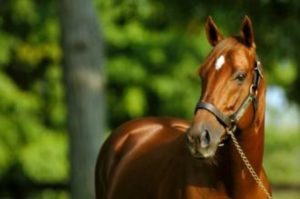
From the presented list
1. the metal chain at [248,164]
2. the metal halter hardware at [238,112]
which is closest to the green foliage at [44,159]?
the metal chain at [248,164]

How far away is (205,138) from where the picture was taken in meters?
5.68

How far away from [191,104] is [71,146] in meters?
9.99

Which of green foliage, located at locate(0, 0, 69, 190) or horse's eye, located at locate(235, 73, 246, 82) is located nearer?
horse's eye, located at locate(235, 73, 246, 82)

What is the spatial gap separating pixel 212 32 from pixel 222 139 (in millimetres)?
712

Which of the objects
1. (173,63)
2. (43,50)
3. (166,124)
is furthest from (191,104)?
(166,124)

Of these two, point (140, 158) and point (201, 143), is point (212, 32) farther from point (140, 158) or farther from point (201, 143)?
point (140, 158)

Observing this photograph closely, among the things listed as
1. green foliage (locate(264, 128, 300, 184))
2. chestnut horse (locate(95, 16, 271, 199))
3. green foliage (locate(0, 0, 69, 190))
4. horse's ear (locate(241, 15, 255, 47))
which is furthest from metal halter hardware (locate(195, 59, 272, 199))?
green foliage (locate(264, 128, 300, 184))

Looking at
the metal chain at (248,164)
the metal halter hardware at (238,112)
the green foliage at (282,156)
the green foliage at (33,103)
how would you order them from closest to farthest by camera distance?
the metal halter hardware at (238,112)
the metal chain at (248,164)
the green foliage at (33,103)
the green foliage at (282,156)

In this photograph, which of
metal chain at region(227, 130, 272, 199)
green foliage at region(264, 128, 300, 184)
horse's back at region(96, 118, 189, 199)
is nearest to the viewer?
metal chain at region(227, 130, 272, 199)

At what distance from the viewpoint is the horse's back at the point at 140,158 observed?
267 inches

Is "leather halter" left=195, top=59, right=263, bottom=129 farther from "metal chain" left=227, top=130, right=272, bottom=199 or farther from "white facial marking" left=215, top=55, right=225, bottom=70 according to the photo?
"white facial marking" left=215, top=55, right=225, bottom=70

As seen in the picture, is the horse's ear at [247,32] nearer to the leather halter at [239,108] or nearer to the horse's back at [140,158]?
the leather halter at [239,108]

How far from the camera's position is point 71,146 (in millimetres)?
12750

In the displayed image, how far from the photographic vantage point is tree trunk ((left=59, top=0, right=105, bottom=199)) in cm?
1251
